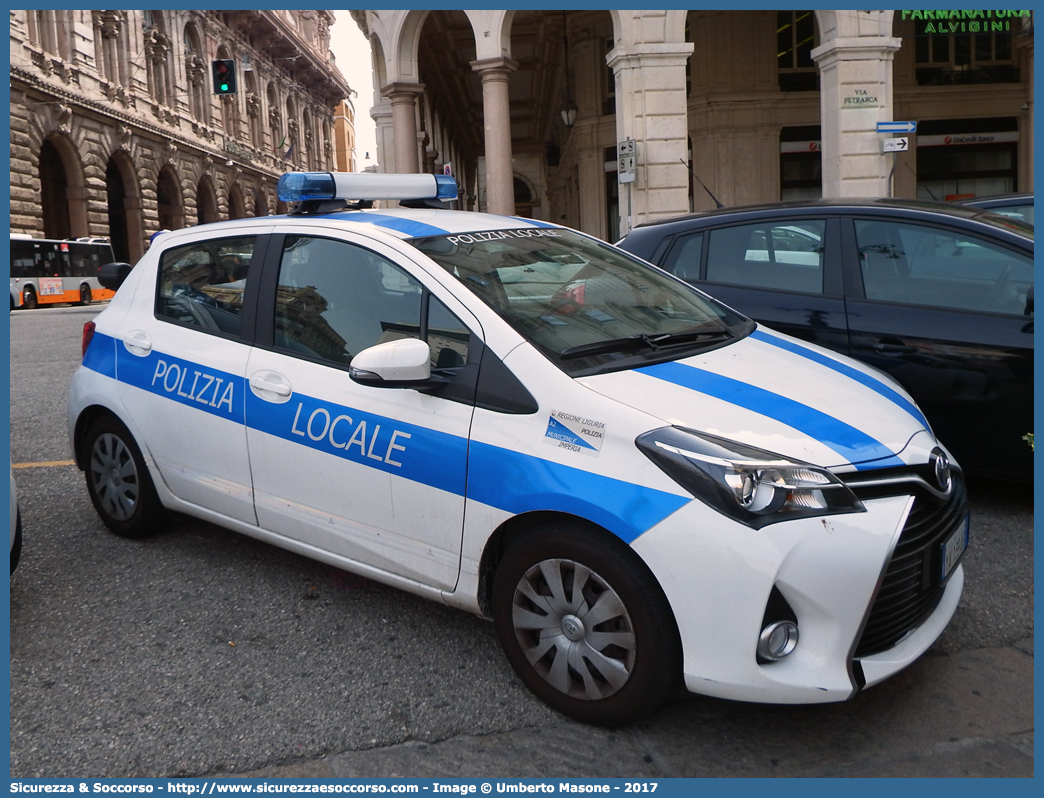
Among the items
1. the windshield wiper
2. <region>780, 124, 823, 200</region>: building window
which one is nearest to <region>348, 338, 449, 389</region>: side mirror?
the windshield wiper

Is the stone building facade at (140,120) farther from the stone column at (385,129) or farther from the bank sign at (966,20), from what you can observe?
the bank sign at (966,20)

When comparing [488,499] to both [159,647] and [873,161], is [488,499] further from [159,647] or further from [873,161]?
[873,161]

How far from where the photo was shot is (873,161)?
56.8 ft

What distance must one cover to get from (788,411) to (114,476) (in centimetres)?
317

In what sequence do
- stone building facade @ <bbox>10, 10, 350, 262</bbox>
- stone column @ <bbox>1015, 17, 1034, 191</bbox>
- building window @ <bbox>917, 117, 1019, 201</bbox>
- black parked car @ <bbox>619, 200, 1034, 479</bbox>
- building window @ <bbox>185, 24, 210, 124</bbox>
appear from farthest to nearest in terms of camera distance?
1. building window @ <bbox>185, 24, 210, 124</bbox>
2. stone building facade @ <bbox>10, 10, 350, 262</bbox>
3. building window @ <bbox>917, 117, 1019, 201</bbox>
4. stone column @ <bbox>1015, 17, 1034, 191</bbox>
5. black parked car @ <bbox>619, 200, 1034, 479</bbox>

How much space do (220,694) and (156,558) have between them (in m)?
1.44

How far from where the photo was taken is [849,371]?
3.41 meters

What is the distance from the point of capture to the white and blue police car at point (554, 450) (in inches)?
98.7

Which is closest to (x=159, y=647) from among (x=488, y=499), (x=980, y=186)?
(x=488, y=499)

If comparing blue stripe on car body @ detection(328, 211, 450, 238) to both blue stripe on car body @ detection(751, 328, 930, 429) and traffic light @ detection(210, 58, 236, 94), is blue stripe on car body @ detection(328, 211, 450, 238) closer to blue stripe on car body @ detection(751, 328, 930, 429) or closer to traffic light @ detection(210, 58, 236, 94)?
blue stripe on car body @ detection(751, 328, 930, 429)

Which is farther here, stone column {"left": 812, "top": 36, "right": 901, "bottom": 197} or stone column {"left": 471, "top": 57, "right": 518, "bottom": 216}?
stone column {"left": 471, "top": 57, "right": 518, "bottom": 216}

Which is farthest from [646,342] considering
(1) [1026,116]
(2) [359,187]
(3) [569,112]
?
(1) [1026,116]

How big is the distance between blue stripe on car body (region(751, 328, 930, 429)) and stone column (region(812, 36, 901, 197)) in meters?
14.9

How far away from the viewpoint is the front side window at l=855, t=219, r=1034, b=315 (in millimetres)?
4535
